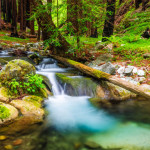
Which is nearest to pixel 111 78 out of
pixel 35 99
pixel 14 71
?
pixel 35 99

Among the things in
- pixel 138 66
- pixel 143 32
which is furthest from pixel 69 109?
pixel 143 32

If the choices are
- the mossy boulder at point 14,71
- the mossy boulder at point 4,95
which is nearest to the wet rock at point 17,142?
the mossy boulder at point 4,95

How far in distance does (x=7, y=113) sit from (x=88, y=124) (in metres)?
2.12

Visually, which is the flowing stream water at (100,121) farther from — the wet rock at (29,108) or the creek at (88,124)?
the wet rock at (29,108)

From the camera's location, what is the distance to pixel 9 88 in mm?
4199

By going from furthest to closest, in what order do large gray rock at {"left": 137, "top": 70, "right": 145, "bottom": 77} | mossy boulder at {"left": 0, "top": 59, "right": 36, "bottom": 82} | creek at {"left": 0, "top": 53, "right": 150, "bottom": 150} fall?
large gray rock at {"left": 137, "top": 70, "right": 145, "bottom": 77} → mossy boulder at {"left": 0, "top": 59, "right": 36, "bottom": 82} → creek at {"left": 0, "top": 53, "right": 150, "bottom": 150}

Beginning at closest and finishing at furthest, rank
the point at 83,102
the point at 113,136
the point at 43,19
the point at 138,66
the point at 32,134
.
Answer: the point at 32,134 < the point at 113,136 < the point at 83,102 < the point at 138,66 < the point at 43,19

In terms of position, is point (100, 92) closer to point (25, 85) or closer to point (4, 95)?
point (25, 85)

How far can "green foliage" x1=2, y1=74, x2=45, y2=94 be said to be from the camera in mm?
4148

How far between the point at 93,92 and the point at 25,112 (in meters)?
2.75

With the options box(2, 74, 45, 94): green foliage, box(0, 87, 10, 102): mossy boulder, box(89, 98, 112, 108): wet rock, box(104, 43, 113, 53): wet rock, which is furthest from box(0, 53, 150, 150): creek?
box(104, 43, 113, 53): wet rock

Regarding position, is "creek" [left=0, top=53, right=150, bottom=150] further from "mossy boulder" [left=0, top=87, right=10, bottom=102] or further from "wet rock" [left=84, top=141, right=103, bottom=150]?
"mossy boulder" [left=0, top=87, right=10, bottom=102]

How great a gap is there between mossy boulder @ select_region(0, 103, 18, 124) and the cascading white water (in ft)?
3.22

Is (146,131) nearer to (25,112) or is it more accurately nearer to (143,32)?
(25,112)
